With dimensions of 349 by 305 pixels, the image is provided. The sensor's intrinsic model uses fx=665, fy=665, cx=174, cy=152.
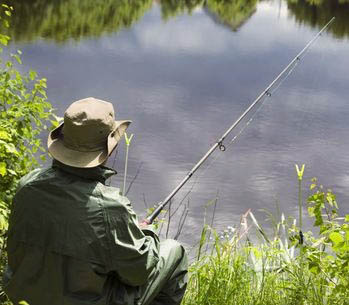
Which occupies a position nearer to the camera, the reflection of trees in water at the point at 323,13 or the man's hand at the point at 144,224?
the man's hand at the point at 144,224

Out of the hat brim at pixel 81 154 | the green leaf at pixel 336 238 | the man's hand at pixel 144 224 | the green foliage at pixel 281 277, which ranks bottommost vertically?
the green foliage at pixel 281 277

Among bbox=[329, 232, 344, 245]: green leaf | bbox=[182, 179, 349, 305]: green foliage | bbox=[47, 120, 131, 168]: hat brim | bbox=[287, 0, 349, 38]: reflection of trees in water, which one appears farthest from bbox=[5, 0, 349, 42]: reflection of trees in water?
bbox=[329, 232, 344, 245]: green leaf

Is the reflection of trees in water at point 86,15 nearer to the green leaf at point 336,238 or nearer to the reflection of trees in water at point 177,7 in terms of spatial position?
the reflection of trees in water at point 177,7

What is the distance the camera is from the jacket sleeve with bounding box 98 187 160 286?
1943mm

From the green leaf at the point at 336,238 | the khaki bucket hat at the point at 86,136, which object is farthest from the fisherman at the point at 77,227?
the green leaf at the point at 336,238

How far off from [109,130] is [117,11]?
37.8ft

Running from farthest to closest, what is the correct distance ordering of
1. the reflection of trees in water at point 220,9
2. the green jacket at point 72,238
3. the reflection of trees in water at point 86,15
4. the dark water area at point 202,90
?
1. the reflection of trees in water at point 220,9
2. the reflection of trees in water at point 86,15
3. the dark water area at point 202,90
4. the green jacket at point 72,238

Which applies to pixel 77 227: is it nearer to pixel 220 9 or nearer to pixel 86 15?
pixel 86 15

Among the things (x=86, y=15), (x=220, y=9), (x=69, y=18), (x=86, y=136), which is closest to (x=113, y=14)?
(x=86, y=15)

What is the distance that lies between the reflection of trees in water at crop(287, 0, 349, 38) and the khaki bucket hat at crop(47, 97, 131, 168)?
1064cm

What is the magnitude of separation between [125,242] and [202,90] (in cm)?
641

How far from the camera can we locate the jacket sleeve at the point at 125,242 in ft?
6.38

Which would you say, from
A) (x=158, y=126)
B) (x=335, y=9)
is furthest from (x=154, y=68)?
(x=335, y=9)

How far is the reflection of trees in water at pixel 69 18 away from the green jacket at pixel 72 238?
25.4 ft
